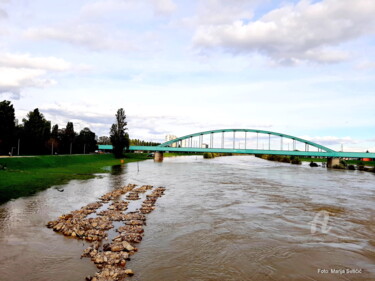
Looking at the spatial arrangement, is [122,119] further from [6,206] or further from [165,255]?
[165,255]

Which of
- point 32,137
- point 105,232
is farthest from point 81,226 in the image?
point 32,137

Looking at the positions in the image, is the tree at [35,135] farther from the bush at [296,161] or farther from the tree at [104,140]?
the tree at [104,140]

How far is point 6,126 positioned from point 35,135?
7.88m

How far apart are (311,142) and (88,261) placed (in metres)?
110

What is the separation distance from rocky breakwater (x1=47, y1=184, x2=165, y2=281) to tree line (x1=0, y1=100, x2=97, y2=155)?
45896 mm

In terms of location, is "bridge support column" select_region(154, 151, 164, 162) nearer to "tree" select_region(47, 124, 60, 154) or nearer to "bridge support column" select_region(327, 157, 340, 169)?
"tree" select_region(47, 124, 60, 154)

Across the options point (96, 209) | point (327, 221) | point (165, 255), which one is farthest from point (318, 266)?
point (96, 209)

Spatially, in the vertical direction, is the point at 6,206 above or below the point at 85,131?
below

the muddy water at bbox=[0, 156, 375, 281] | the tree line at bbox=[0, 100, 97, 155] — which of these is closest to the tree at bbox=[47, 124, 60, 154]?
the tree line at bbox=[0, 100, 97, 155]

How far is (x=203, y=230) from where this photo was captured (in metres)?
15.6

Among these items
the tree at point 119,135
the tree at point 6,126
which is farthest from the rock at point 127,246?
the tree at point 119,135

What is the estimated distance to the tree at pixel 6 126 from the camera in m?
57.6

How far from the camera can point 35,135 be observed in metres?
66.3

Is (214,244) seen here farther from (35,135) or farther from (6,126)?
(35,135)
